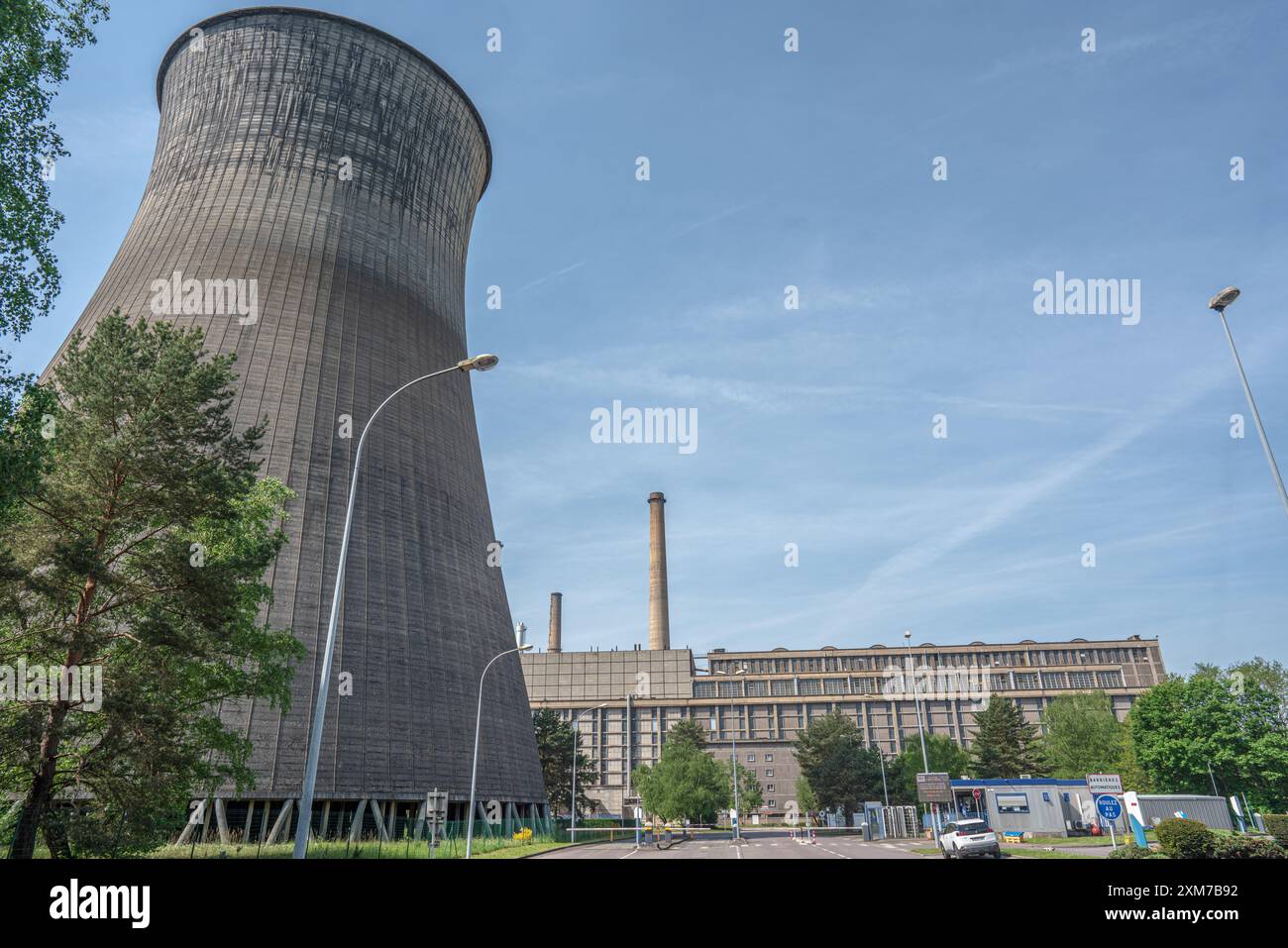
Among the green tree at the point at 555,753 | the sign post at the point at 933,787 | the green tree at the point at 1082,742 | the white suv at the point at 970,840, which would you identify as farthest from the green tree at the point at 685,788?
the white suv at the point at 970,840

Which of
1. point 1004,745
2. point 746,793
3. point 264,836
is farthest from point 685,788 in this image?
point 264,836

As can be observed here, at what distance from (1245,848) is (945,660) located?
293 ft

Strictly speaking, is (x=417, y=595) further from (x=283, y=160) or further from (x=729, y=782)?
(x=729, y=782)

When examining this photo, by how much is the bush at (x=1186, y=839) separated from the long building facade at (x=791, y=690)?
7377 cm

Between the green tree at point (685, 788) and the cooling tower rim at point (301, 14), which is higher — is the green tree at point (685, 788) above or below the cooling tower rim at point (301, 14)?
below

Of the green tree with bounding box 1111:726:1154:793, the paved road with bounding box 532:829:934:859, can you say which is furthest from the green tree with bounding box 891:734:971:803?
the paved road with bounding box 532:829:934:859

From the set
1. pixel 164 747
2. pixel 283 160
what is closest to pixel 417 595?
pixel 164 747

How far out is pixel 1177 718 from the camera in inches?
1945

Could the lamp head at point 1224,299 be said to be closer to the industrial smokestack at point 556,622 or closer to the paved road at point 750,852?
the paved road at point 750,852

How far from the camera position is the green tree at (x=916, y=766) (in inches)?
2655

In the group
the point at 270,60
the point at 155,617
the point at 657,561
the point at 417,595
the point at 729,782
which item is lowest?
the point at 729,782

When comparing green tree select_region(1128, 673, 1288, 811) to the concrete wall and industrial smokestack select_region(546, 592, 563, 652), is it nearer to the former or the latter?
the concrete wall
